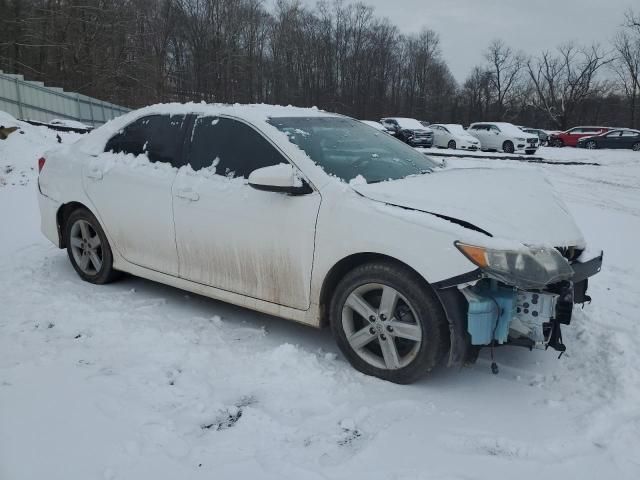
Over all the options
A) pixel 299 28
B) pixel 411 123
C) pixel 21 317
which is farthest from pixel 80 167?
pixel 299 28

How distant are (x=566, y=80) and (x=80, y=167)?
237 ft

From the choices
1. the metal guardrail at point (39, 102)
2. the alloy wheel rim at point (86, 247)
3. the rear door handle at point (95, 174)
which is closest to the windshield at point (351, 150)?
the rear door handle at point (95, 174)

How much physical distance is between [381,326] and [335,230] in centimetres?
64

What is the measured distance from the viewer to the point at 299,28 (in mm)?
65188

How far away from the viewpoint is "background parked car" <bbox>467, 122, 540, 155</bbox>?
26734 millimetres

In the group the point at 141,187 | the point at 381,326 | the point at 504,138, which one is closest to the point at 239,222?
the point at 141,187

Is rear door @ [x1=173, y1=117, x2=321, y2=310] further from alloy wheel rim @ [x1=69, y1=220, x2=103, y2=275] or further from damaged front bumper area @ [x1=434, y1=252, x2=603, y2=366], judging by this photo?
alloy wheel rim @ [x1=69, y1=220, x2=103, y2=275]

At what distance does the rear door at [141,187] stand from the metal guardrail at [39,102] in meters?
20.8

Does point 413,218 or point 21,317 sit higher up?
point 413,218

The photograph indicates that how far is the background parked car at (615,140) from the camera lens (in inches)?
1143

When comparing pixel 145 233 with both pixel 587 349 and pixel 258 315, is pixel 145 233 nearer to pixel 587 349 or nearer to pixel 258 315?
pixel 258 315

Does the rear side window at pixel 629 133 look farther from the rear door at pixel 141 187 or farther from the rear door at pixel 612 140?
the rear door at pixel 141 187

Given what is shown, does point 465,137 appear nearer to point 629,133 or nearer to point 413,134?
point 413,134

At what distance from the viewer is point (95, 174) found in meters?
4.57
